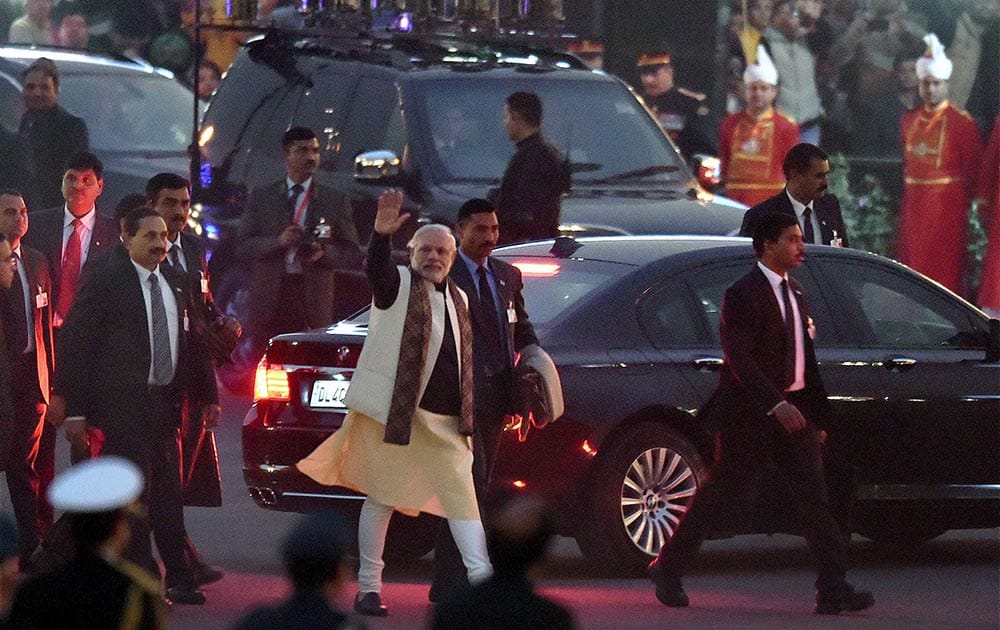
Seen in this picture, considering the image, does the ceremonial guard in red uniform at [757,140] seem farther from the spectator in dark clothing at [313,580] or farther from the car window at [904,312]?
the spectator in dark clothing at [313,580]

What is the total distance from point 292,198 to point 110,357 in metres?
7.10

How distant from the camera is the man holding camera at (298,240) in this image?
1770 centimetres

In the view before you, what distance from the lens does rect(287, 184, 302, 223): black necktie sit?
17859 millimetres

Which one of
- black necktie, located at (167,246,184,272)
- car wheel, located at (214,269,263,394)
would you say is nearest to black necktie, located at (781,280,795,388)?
black necktie, located at (167,246,184,272)

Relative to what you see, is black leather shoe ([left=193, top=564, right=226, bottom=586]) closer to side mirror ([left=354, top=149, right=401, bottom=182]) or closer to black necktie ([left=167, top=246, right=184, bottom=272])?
black necktie ([left=167, top=246, right=184, bottom=272])

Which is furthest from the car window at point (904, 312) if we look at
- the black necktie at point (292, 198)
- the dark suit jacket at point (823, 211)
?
the black necktie at point (292, 198)

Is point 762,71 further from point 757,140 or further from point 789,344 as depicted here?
point 789,344

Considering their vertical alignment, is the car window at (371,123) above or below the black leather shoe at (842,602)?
above

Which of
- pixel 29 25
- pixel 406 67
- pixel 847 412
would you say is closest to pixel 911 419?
pixel 847 412

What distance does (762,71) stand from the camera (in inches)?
910

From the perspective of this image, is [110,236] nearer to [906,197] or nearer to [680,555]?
[680,555]

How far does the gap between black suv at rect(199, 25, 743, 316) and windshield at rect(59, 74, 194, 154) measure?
116 inches

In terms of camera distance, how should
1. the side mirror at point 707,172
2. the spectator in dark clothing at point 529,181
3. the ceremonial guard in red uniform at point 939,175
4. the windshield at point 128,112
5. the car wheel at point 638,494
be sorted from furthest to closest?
the windshield at point 128,112, the ceremonial guard in red uniform at point 939,175, the side mirror at point 707,172, the spectator in dark clothing at point 529,181, the car wheel at point 638,494

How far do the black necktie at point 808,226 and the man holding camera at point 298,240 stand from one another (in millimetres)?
4134
